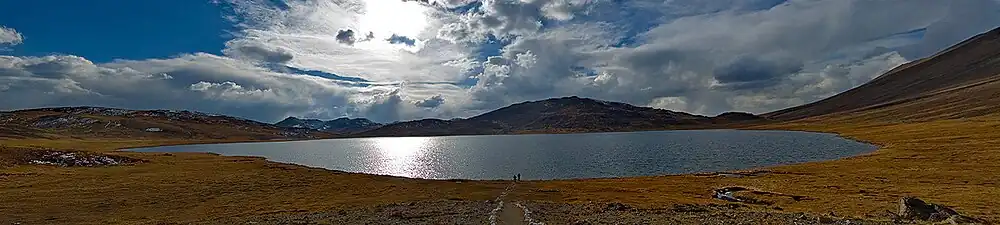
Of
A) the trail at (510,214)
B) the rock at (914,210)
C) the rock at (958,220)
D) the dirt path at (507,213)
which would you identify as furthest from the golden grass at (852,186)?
the trail at (510,214)

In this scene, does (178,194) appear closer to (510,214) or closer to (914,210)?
(510,214)

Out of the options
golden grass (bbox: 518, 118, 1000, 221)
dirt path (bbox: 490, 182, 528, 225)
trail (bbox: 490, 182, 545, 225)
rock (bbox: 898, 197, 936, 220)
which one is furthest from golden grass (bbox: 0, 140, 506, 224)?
rock (bbox: 898, 197, 936, 220)

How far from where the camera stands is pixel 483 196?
5331 centimetres

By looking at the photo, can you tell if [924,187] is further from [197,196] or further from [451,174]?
[197,196]

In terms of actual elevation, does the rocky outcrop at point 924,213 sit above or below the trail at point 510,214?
above

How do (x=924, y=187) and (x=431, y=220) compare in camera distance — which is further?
(x=924, y=187)

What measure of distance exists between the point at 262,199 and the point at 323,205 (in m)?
8.75

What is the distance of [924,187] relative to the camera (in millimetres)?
51719

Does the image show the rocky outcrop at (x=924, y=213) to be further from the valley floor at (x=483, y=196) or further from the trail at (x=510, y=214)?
the trail at (x=510, y=214)

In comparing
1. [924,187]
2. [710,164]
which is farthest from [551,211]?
[710,164]

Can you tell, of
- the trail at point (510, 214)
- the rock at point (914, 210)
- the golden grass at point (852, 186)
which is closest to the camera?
the rock at point (914, 210)

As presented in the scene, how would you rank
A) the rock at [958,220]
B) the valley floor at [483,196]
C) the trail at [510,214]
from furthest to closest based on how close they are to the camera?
the valley floor at [483,196] < the trail at [510,214] < the rock at [958,220]

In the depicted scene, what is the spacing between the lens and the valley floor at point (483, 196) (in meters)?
35.4

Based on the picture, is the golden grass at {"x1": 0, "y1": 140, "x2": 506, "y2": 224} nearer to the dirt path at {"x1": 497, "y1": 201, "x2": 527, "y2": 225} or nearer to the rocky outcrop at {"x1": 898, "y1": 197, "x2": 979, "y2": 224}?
the dirt path at {"x1": 497, "y1": 201, "x2": 527, "y2": 225}
